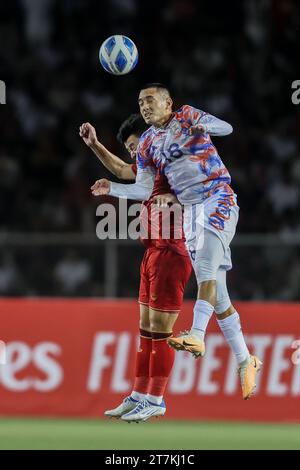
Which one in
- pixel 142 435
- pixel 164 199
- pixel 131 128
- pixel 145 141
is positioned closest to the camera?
pixel 164 199

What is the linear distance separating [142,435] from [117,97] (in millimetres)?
10292

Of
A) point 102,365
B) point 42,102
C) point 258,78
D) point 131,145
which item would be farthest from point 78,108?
point 131,145

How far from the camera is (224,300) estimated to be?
11195 mm

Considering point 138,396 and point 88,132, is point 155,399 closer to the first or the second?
point 138,396

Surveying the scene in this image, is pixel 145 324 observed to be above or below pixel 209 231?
below

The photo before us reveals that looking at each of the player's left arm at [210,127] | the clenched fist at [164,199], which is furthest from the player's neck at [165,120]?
the clenched fist at [164,199]

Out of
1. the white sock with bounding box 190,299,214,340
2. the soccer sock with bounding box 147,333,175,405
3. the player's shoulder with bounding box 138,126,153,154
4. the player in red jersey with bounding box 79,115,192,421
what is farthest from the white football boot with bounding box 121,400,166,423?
the player's shoulder with bounding box 138,126,153,154

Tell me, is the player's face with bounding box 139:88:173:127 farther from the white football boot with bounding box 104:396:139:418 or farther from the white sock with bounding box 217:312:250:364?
the white football boot with bounding box 104:396:139:418

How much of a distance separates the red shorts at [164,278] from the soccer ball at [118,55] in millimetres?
1914

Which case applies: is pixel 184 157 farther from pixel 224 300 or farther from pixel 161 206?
pixel 224 300

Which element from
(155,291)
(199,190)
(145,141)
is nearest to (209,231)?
(199,190)

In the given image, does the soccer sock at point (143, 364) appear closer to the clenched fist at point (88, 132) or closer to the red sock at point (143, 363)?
the red sock at point (143, 363)

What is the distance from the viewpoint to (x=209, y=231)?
428 inches

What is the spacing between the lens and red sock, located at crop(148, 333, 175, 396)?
1173 centimetres
